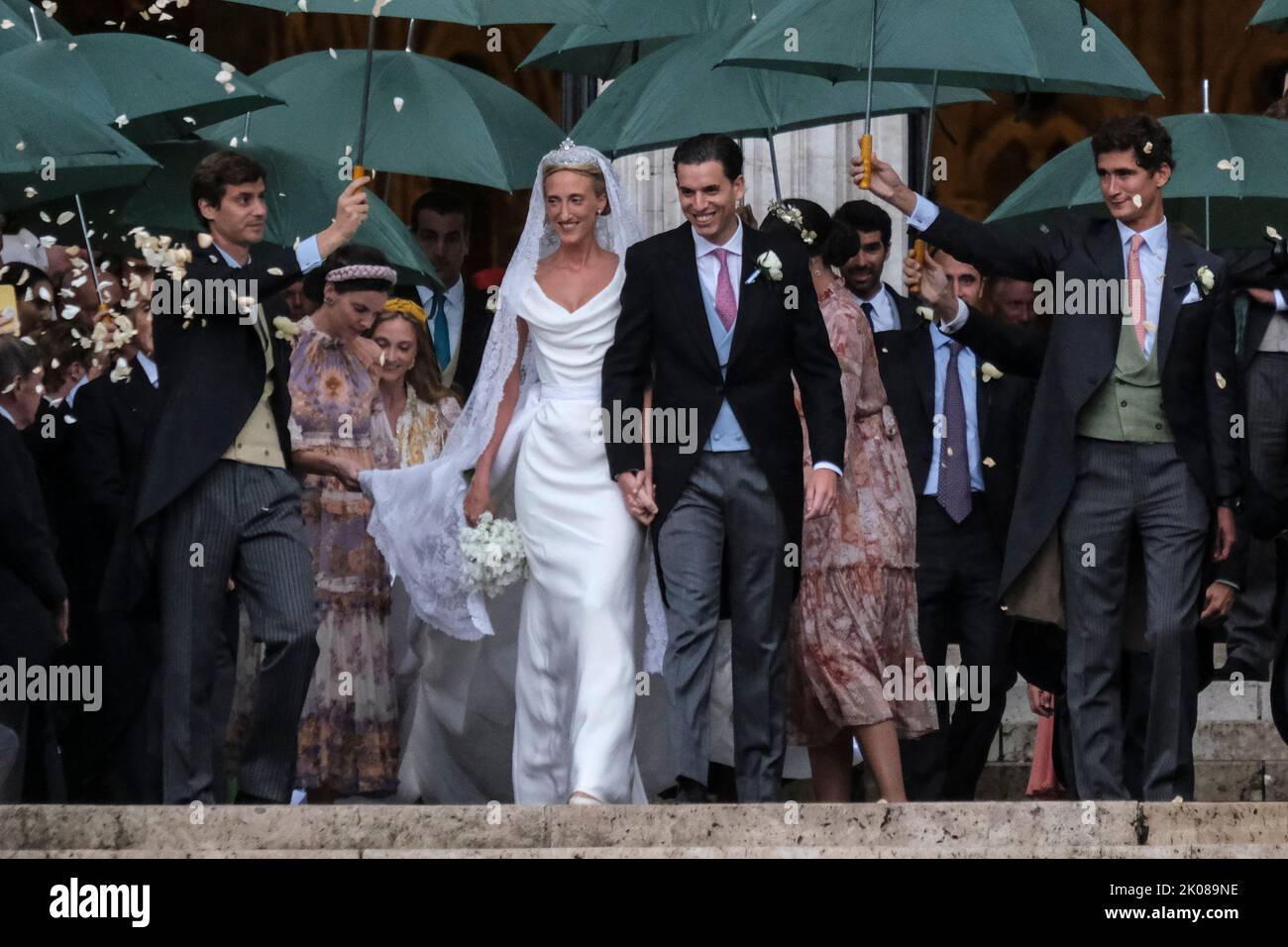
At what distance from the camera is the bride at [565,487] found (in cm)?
1073

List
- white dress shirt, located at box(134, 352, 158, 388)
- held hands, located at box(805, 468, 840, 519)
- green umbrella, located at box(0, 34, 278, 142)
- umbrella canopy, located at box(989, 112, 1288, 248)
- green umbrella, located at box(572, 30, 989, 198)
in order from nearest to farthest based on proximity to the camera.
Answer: held hands, located at box(805, 468, 840, 519) < white dress shirt, located at box(134, 352, 158, 388) < green umbrella, located at box(0, 34, 278, 142) < umbrella canopy, located at box(989, 112, 1288, 248) < green umbrella, located at box(572, 30, 989, 198)

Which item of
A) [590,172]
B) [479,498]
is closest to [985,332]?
[590,172]

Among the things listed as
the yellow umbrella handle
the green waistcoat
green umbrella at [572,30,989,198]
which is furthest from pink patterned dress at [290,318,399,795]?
the green waistcoat

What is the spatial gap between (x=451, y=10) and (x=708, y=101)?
1404mm

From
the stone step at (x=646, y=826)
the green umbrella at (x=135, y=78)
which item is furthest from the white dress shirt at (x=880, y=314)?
the stone step at (x=646, y=826)

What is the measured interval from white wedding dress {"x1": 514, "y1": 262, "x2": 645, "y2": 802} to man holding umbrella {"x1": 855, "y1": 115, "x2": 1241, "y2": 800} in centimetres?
124

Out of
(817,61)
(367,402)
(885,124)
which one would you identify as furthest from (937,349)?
(885,124)

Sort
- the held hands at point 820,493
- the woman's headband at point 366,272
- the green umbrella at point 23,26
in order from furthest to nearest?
the green umbrella at point 23,26, the woman's headband at point 366,272, the held hands at point 820,493

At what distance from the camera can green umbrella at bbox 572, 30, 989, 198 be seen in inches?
500

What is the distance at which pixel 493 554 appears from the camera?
439 inches

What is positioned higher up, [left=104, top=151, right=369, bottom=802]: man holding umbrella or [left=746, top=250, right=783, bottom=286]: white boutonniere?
[left=746, top=250, right=783, bottom=286]: white boutonniere

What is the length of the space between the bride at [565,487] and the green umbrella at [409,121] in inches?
64.4

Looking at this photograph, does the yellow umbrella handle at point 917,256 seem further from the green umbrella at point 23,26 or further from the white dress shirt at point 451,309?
the green umbrella at point 23,26

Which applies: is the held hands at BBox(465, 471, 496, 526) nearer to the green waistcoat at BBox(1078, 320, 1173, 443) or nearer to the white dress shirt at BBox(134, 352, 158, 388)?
the white dress shirt at BBox(134, 352, 158, 388)
